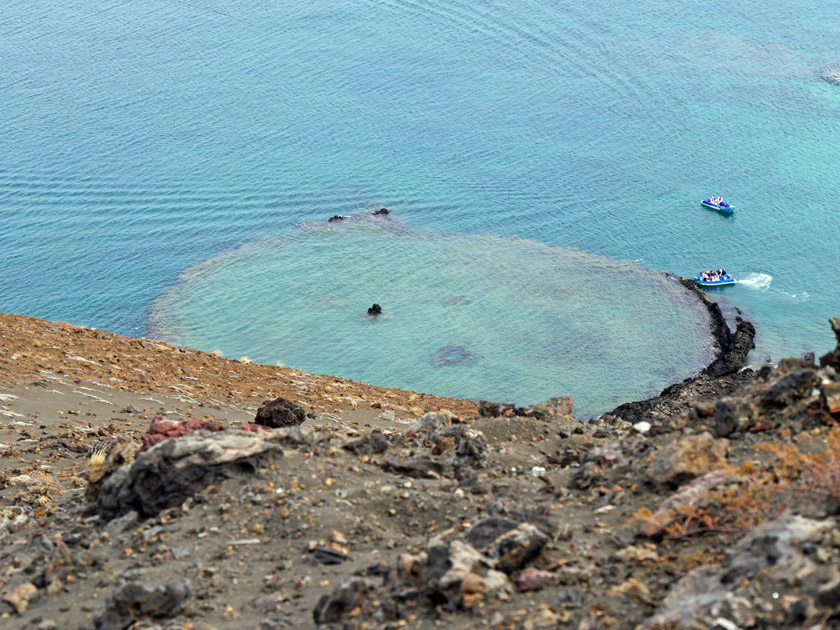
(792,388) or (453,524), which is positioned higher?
(792,388)

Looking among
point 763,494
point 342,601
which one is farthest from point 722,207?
point 342,601

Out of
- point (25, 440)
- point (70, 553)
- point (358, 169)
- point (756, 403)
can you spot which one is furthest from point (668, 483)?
point (358, 169)

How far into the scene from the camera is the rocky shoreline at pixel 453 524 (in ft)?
35.2

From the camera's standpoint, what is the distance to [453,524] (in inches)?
559

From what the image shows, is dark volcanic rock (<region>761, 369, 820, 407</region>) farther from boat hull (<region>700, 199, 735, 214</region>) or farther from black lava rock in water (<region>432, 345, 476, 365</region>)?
boat hull (<region>700, 199, 735, 214</region>)

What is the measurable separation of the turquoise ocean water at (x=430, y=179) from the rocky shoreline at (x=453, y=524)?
44286mm

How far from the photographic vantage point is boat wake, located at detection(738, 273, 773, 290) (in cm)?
7669

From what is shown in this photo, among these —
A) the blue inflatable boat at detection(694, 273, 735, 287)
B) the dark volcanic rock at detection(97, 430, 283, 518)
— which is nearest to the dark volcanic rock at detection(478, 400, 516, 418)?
the dark volcanic rock at detection(97, 430, 283, 518)

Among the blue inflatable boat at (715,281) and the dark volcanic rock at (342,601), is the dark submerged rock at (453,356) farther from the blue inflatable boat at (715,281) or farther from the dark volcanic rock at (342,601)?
the dark volcanic rock at (342,601)

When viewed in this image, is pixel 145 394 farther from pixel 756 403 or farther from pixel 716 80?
pixel 716 80

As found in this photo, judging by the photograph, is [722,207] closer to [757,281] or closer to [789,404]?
[757,281]

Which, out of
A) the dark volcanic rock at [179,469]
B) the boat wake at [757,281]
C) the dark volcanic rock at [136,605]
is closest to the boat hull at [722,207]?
the boat wake at [757,281]

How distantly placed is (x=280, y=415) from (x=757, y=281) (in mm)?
63312

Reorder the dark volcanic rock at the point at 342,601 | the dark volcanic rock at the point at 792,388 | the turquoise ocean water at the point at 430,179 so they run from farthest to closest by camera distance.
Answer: the turquoise ocean water at the point at 430,179, the dark volcanic rock at the point at 792,388, the dark volcanic rock at the point at 342,601
